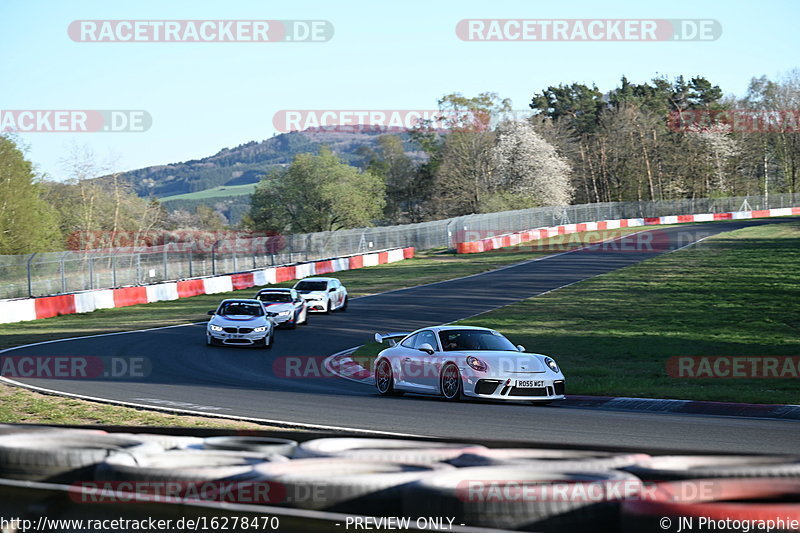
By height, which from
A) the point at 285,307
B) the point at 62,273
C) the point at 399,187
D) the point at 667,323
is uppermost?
the point at 399,187

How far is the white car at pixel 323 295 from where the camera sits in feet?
107

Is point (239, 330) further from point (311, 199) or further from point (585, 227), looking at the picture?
point (311, 199)

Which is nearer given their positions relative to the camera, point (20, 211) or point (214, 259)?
Result: point (214, 259)

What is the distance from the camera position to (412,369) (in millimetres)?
15477

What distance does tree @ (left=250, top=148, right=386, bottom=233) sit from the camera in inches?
3952

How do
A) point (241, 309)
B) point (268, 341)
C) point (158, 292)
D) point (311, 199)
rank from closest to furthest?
point (268, 341)
point (241, 309)
point (158, 292)
point (311, 199)

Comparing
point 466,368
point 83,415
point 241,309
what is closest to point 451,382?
point 466,368

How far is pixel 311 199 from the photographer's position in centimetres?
10056

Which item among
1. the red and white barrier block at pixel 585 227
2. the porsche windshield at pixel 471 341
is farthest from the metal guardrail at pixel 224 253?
the porsche windshield at pixel 471 341

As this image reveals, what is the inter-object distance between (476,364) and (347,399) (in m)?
2.17

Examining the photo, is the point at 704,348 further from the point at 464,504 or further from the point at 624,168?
the point at 624,168

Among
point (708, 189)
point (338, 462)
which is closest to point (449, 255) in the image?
point (338, 462)

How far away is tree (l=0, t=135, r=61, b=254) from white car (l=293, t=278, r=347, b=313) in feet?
145

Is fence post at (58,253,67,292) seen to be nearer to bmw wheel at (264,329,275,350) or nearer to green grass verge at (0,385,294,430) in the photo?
bmw wheel at (264,329,275,350)
